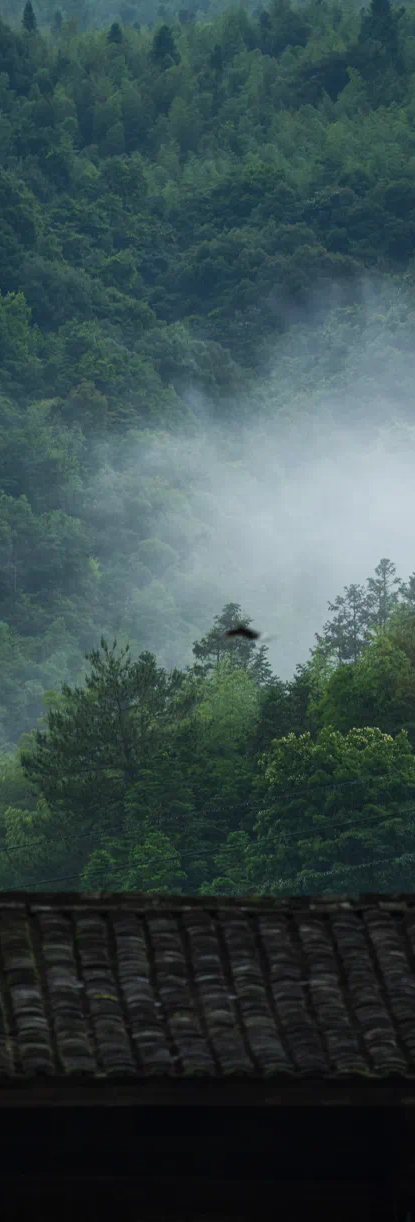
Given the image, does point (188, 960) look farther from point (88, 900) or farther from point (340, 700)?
point (340, 700)

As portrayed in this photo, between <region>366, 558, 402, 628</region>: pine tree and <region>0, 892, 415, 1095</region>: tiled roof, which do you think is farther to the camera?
<region>366, 558, 402, 628</region>: pine tree

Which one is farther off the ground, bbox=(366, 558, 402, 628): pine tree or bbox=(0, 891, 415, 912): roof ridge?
bbox=(366, 558, 402, 628): pine tree

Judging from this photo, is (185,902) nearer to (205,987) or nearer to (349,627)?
(205,987)

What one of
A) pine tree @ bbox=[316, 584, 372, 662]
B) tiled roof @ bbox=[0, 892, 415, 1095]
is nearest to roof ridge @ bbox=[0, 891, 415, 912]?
tiled roof @ bbox=[0, 892, 415, 1095]

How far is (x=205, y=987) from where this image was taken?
39.1ft

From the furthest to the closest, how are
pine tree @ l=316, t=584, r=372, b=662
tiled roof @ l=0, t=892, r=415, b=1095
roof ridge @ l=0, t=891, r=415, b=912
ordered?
pine tree @ l=316, t=584, r=372, b=662
roof ridge @ l=0, t=891, r=415, b=912
tiled roof @ l=0, t=892, r=415, b=1095

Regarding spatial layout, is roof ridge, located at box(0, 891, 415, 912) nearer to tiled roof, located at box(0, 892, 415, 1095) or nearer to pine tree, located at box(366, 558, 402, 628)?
tiled roof, located at box(0, 892, 415, 1095)

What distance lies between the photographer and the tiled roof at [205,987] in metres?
11.4

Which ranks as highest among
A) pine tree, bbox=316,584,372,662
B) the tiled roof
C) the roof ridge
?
pine tree, bbox=316,584,372,662

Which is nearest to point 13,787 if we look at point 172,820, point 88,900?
point 172,820

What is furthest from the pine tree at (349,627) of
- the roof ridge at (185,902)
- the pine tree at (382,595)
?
the roof ridge at (185,902)

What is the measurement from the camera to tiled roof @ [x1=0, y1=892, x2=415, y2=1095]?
37.3ft

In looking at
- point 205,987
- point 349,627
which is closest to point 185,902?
point 205,987

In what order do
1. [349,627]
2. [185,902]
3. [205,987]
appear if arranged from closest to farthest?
[205,987] < [185,902] < [349,627]
